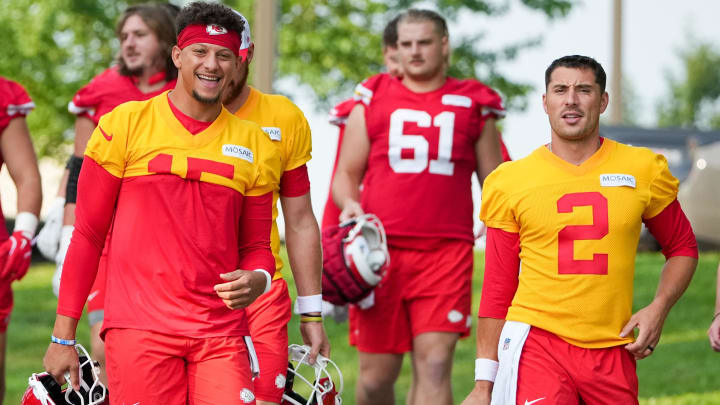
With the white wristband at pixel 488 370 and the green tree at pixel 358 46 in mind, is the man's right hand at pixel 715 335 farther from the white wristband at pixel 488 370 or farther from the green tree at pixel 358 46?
the green tree at pixel 358 46

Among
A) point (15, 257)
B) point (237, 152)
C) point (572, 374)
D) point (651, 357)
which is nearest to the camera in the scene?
point (237, 152)

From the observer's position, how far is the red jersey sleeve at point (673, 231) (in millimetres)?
5230

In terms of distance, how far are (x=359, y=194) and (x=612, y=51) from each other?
17903 mm

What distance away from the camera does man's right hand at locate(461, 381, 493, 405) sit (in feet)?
16.9

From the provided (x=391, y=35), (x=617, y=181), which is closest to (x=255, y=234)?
(x=617, y=181)

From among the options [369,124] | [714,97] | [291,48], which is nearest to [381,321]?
[369,124]

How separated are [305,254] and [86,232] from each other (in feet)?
4.27

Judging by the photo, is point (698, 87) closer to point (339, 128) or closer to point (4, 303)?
point (339, 128)

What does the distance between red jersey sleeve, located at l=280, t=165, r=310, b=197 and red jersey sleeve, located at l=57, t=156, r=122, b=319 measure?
3.45 feet

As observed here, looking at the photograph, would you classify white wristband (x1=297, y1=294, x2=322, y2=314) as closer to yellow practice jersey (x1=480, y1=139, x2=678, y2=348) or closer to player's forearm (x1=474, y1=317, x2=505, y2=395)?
player's forearm (x1=474, y1=317, x2=505, y2=395)

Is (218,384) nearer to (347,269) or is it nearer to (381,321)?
(347,269)

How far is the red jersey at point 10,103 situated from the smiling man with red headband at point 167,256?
2177 millimetres

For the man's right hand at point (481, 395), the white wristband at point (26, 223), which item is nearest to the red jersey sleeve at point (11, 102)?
the white wristband at point (26, 223)

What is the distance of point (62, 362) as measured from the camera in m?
4.67
